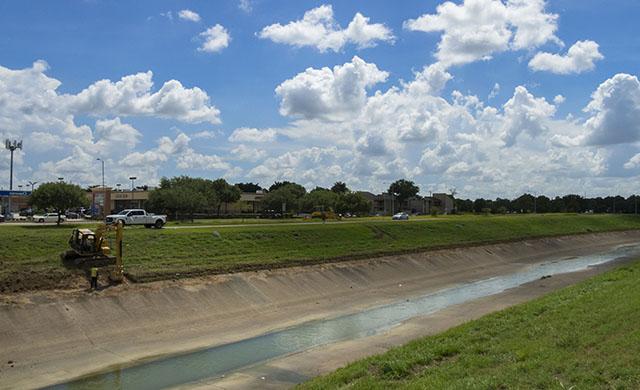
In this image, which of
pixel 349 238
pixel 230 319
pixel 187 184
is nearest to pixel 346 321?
pixel 230 319

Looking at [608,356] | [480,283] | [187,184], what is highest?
[187,184]

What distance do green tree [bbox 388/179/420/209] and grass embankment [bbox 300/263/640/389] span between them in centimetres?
17677

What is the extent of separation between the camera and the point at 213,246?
129ft

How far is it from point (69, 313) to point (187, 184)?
95938 millimetres

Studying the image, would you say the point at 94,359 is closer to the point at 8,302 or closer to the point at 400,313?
the point at 8,302

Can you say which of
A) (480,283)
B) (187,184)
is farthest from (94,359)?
(187,184)

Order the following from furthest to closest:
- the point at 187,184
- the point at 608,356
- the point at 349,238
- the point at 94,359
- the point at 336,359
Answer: the point at 187,184 < the point at 349,238 < the point at 94,359 < the point at 336,359 < the point at 608,356

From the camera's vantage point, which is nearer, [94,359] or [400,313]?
[94,359]

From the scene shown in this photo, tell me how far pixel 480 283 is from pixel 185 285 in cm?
2368

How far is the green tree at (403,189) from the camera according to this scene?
7643 inches

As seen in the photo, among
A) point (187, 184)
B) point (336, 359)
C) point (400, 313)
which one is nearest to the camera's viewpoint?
point (336, 359)

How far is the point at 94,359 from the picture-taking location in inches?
837

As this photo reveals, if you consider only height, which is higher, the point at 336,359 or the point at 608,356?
the point at 608,356

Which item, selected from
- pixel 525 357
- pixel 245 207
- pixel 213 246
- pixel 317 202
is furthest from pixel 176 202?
pixel 525 357
